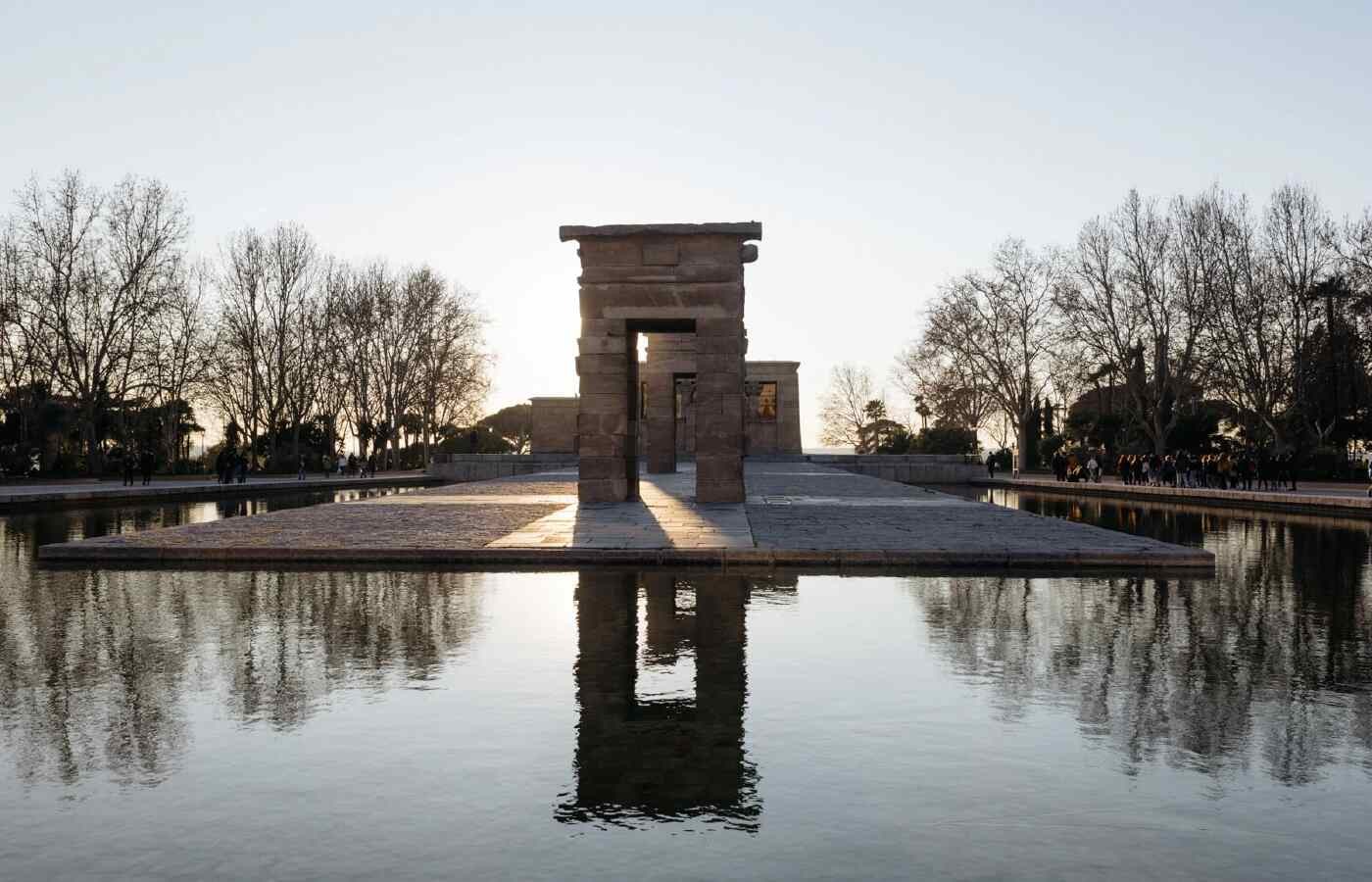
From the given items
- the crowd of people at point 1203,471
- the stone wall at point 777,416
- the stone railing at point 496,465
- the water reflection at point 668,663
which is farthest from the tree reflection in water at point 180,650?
the stone wall at point 777,416

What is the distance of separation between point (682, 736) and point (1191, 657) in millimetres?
4691

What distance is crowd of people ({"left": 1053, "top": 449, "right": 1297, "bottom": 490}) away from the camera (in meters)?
43.7

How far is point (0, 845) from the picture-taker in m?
5.02

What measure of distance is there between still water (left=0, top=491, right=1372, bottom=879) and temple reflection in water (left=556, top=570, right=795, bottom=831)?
0.03m

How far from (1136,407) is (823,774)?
58.8 m

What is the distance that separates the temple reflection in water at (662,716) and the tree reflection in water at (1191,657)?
6.15ft

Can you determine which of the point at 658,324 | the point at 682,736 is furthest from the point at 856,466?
the point at 682,736

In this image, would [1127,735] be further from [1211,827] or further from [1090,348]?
[1090,348]

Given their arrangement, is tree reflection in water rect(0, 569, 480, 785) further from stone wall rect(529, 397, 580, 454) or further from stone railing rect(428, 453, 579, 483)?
stone wall rect(529, 397, 580, 454)

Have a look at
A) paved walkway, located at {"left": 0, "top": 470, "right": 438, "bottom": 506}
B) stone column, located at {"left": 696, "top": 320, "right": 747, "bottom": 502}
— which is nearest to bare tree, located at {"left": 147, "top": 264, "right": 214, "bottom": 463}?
paved walkway, located at {"left": 0, "top": 470, "right": 438, "bottom": 506}

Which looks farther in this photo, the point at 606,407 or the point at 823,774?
the point at 606,407

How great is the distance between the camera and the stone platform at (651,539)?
15664 mm

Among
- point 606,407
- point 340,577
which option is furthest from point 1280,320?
point 340,577

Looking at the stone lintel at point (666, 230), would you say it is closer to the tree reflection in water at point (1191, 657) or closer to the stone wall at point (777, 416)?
the tree reflection in water at point (1191, 657)
